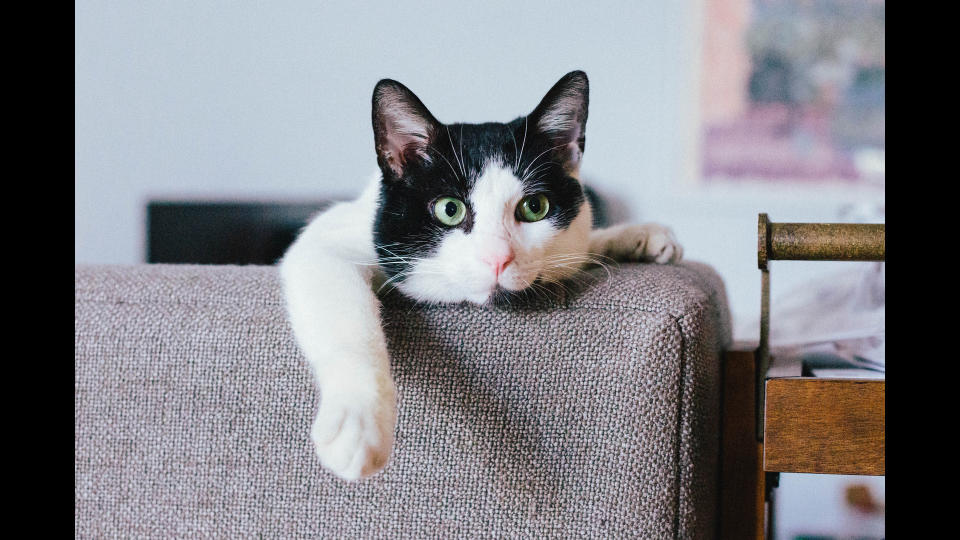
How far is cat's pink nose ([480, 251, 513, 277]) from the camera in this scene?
731mm

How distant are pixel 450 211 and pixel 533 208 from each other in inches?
4.0

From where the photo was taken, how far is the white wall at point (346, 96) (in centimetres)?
284

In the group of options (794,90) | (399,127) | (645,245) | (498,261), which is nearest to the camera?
(498,261)

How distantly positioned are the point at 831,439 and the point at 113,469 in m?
0.69

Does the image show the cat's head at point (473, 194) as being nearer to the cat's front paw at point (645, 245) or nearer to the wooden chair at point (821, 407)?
the cat's front paw at point (645, 245)

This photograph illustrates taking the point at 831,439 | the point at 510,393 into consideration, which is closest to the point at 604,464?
the point at 510,393

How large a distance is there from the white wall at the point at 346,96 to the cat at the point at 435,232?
2.00 m

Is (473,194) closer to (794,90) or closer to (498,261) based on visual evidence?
(498,261)

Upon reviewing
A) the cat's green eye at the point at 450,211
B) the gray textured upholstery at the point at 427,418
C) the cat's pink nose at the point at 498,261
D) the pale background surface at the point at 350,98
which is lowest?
the gray textured upholstery at the point at 427,418

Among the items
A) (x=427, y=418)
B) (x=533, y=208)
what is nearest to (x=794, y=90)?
(x=533, y=208)

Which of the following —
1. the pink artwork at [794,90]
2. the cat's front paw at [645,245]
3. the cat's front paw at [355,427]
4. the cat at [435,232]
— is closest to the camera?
the cat's front paw at [355,427]

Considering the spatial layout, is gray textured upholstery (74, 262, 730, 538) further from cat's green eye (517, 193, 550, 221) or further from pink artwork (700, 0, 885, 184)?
pink artwork (700, 0, 885, 184)

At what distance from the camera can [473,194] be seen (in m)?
0.81

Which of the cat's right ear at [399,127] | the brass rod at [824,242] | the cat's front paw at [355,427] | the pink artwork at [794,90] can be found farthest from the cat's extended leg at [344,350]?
the pink artwork at [794,90]
